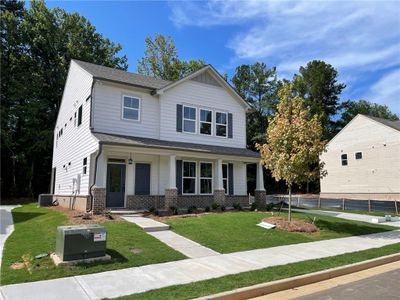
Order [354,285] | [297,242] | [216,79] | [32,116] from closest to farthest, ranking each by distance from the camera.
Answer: [354,285] → [297,242] → [216,79] → [32,116]

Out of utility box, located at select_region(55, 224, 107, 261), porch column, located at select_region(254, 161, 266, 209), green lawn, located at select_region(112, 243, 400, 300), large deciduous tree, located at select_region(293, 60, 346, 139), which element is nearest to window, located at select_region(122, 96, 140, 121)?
porch column, located at select_region(254, 161, 266, 209)

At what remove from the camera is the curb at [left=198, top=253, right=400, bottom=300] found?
18.9ft

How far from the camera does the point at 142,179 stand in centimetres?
1678

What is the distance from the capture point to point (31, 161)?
32969 millimetres

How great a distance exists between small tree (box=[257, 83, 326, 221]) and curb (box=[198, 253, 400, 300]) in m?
4.65

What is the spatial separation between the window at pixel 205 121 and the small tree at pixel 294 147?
6172mm

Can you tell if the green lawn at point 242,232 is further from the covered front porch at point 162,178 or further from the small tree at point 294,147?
the covered front porch at point 162,178

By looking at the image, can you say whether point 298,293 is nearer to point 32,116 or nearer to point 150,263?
point 150,263

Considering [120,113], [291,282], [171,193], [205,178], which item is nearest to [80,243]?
[291,282]

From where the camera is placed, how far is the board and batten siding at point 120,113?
16.1 metres

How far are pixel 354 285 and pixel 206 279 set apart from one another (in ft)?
9.72

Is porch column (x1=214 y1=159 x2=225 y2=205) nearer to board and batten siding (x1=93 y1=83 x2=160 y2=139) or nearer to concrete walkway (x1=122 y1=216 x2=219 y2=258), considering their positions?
board and batten siding (x1=93 y1=83 x2=160 y2=139)

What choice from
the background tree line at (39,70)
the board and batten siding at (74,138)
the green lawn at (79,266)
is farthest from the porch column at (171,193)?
the background tree line at (39,70)

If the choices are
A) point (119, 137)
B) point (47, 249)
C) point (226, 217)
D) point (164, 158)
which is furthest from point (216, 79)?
point (47, 249)
